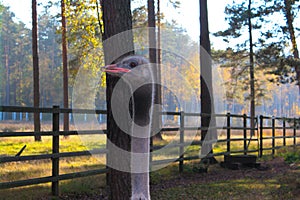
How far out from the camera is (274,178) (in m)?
9.23

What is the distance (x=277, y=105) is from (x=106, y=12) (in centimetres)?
10191

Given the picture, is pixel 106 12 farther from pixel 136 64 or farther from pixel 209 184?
pixel 209 184

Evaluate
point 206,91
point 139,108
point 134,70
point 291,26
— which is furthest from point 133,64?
point 291,26

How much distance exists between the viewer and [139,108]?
316 cm

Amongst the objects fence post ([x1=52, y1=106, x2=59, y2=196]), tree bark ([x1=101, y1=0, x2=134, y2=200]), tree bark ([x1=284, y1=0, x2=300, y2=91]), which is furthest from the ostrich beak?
tree bark ([x1=284, y1=0, x2=300, y2=91])

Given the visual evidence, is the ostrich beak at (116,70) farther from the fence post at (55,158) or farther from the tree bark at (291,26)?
the tree bark at (291,26)

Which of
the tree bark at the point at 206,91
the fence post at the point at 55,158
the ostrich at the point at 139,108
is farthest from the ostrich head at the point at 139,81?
the tree bark at the point at 206,91

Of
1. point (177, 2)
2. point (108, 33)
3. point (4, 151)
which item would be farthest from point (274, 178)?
point (177, 2)

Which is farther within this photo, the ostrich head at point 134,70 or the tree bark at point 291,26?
the tree bark at point 291,26

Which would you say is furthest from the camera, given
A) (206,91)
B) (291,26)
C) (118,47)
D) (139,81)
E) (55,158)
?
(291,26)

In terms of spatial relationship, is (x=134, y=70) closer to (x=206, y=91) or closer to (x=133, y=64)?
(x=133, y=64)

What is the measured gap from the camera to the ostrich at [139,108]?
123 inches

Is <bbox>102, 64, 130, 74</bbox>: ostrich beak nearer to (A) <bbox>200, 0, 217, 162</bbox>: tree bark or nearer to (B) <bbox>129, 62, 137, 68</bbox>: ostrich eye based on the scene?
(B) <bbox>129, 62, 137, 68</bbox>: ostrich eye

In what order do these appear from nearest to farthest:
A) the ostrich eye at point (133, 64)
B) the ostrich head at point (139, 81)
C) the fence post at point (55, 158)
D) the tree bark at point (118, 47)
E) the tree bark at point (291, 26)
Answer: the ostrich head at point (139, 81), the ostrich eye at point (133, 64), the tree bark at point (118, 47), the fence post at point (55, 158), the tree bark at point (291, 26)
